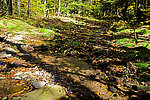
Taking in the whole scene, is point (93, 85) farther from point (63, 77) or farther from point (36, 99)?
point (36, 99)

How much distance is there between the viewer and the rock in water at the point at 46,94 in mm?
4070

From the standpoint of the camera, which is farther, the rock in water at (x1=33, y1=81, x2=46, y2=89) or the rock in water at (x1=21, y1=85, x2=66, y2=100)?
the rock in water at (x1=33, y1=81, x2=46, y2=89)

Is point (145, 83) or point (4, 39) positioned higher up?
point (4, 39)

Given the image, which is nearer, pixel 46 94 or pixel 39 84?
pixel 46 94

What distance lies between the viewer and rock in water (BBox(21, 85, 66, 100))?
407 centimetres

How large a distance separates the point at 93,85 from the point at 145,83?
286 centimetres

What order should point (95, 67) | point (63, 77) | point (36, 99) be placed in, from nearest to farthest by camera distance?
point (36, 99)
point (63, 77)
point (95, 67)

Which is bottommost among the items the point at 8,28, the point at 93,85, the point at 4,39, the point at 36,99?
the point at 93,85

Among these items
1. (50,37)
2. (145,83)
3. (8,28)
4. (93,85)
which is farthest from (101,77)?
(8,28)

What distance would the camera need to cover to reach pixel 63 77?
6.16 m

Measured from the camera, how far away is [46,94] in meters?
4.33

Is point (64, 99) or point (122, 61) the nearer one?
point (64, 99)

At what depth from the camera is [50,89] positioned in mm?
4707

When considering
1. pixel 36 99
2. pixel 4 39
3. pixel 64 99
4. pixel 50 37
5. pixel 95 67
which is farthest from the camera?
pixel 50 37
